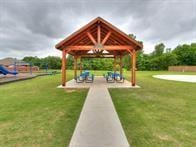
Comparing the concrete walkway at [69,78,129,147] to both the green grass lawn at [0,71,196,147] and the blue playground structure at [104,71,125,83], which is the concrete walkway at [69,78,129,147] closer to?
the green grass lawn at [0,71,196,147]

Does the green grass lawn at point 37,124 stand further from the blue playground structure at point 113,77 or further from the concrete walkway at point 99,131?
the blue playground structure at point 113,77

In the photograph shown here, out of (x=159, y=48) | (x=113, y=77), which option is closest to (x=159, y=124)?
(x=113, y=77)

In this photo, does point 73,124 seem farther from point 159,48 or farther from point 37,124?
point 159,48

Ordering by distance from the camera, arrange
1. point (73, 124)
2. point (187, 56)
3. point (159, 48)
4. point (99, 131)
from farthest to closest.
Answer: point (159, 48) < point (187, 56) < point (73, 124) < point (99, 131)

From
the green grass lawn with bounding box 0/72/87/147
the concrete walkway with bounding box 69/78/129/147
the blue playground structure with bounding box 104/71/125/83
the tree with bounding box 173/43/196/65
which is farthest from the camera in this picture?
the tree with bounding box 173/43/196/65

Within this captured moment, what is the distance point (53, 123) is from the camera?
360cm

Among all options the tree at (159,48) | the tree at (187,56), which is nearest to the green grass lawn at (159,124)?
the tree at (187,56)

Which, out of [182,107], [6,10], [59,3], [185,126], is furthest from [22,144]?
[6,10]

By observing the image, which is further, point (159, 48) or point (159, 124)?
point (159, 48)

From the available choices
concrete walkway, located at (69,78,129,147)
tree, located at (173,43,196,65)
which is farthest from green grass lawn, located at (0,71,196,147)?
tree, located at (173,43,196,65)

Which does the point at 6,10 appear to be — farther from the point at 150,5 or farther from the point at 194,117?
the point at 194,117

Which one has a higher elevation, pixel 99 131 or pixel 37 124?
pixel 99 131

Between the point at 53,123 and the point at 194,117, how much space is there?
3940mm

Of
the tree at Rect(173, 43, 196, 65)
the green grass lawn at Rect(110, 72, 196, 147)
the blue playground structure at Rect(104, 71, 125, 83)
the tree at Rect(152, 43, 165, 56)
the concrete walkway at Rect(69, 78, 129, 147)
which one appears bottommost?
the green grass lawn at Rect(110, 72, 196, 147)
